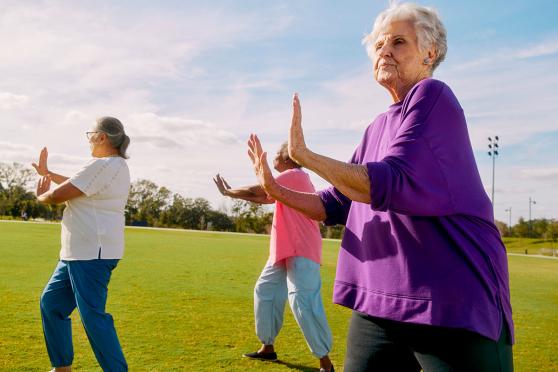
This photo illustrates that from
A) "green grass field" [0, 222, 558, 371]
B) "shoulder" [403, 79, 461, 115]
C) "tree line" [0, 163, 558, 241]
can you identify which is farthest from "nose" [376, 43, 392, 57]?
"tree line" [0, 163, 558, 241]

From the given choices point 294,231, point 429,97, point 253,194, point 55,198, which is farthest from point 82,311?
point 429,97

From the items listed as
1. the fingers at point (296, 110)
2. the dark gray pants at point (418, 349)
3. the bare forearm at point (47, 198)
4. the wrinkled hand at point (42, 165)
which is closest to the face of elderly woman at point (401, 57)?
the fingers at point (296, 110)

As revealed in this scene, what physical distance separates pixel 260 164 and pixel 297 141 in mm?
590

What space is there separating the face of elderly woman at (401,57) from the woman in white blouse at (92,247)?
2769 millimetres

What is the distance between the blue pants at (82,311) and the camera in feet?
14.5

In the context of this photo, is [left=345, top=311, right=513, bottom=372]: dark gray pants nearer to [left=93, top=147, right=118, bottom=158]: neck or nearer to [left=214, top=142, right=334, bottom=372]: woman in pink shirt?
[left=93, top=147, right=118, bottom=158]: neck

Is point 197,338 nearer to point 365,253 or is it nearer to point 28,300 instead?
point 28,300

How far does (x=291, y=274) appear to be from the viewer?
5.79 meters

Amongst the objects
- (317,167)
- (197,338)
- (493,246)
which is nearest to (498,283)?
(493,246)

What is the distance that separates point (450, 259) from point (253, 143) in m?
1.19

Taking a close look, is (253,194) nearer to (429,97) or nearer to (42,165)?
(42,165)

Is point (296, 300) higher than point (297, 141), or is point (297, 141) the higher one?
point (297, 141)

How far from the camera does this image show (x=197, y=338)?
6.64 metres

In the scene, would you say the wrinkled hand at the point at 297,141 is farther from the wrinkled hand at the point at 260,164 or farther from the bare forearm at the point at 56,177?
the bare forearm at the point at 56,177
